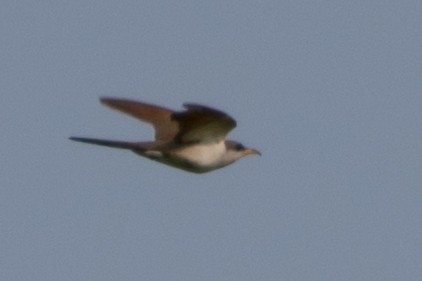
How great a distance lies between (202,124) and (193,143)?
1.90 feet

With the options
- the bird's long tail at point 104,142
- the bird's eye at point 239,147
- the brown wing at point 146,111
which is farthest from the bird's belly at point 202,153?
the brown wing at point 146,111

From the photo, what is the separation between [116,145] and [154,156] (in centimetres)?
54

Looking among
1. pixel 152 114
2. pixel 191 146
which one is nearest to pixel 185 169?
pixel 191 146

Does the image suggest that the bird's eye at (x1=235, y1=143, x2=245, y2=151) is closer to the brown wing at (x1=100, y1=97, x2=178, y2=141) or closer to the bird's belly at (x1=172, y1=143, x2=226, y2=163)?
the bird's belly at (x1=172, y1=143, x2=226, y2=163)

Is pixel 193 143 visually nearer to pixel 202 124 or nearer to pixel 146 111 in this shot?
pixel 202 124

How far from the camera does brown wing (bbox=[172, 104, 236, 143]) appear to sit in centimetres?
1567

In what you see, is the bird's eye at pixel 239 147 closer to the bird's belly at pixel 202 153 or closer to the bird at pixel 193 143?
the bird at pixel 193 143

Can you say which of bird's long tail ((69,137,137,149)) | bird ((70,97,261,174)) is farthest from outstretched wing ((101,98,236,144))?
bird's long tail ((69,137,137,149))

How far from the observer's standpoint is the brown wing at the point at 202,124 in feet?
51.4

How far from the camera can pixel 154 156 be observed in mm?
16781

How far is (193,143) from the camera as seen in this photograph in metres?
16.9

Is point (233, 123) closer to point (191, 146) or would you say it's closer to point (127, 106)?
point (191, 146)

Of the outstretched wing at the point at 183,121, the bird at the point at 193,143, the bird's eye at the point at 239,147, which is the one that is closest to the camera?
the outstretched wing at the point at 183,121

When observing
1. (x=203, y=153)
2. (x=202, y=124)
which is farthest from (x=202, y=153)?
(x=202, y=124)
